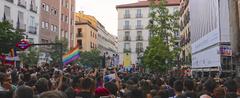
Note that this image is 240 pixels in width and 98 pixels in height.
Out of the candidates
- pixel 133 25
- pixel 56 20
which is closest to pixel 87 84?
pixel 56 20

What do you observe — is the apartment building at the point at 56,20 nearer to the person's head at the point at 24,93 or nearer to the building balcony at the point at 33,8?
the building balcony at the point at 33,8

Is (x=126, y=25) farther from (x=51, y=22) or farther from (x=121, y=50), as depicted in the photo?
(x=51, y=22)

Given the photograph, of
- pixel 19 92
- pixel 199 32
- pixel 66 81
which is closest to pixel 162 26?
pixel 199 32

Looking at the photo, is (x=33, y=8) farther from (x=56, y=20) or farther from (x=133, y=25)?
(x=133, y=25)

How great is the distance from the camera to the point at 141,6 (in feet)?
297

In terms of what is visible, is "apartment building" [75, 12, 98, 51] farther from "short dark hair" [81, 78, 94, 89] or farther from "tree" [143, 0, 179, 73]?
"short dark hair" [81, 78, 94, 89]

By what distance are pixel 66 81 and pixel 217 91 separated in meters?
3.83

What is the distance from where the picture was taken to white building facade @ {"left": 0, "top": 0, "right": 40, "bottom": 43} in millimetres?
40062

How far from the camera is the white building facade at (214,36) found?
16.1 meters

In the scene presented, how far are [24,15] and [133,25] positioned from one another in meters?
47.6

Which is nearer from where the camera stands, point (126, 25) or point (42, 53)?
point (42, 53)

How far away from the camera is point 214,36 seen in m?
16.8

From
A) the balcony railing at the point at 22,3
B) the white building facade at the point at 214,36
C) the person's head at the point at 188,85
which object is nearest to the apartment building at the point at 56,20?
the balcony railing at the point at 22,3

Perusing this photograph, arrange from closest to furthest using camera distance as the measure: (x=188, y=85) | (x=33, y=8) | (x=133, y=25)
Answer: (x=188, y=85), (x=33, y=8), (x=133, y=25)
